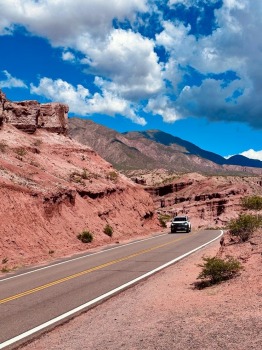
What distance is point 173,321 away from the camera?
316 inches

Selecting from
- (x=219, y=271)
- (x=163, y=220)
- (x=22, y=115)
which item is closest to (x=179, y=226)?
(x=22, y=115)

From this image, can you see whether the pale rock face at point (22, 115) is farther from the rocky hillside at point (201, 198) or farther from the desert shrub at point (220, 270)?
the desert shrub at point (220, 270)

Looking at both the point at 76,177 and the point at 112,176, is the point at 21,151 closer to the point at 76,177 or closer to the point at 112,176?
the point at 76,177

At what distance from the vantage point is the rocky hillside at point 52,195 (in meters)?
23.5

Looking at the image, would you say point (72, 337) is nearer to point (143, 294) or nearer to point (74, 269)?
point (143, 294)

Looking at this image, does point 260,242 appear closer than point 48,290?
No

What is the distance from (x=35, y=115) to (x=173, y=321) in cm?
4390

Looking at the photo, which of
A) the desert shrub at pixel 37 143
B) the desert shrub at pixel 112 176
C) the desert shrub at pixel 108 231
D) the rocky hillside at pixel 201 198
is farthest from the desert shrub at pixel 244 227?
the rocky hillside at pixel 201 198

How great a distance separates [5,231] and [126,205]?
21931 mm

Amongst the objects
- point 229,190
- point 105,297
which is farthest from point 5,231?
point 229,190

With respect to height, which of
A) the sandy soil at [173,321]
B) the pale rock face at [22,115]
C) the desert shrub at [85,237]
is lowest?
the sandy soil at [173,321]

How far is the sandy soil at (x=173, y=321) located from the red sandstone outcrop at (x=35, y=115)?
3648cm

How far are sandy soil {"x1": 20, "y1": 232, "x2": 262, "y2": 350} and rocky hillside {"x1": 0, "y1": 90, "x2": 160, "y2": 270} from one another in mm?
10608

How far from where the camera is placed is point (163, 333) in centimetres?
727
